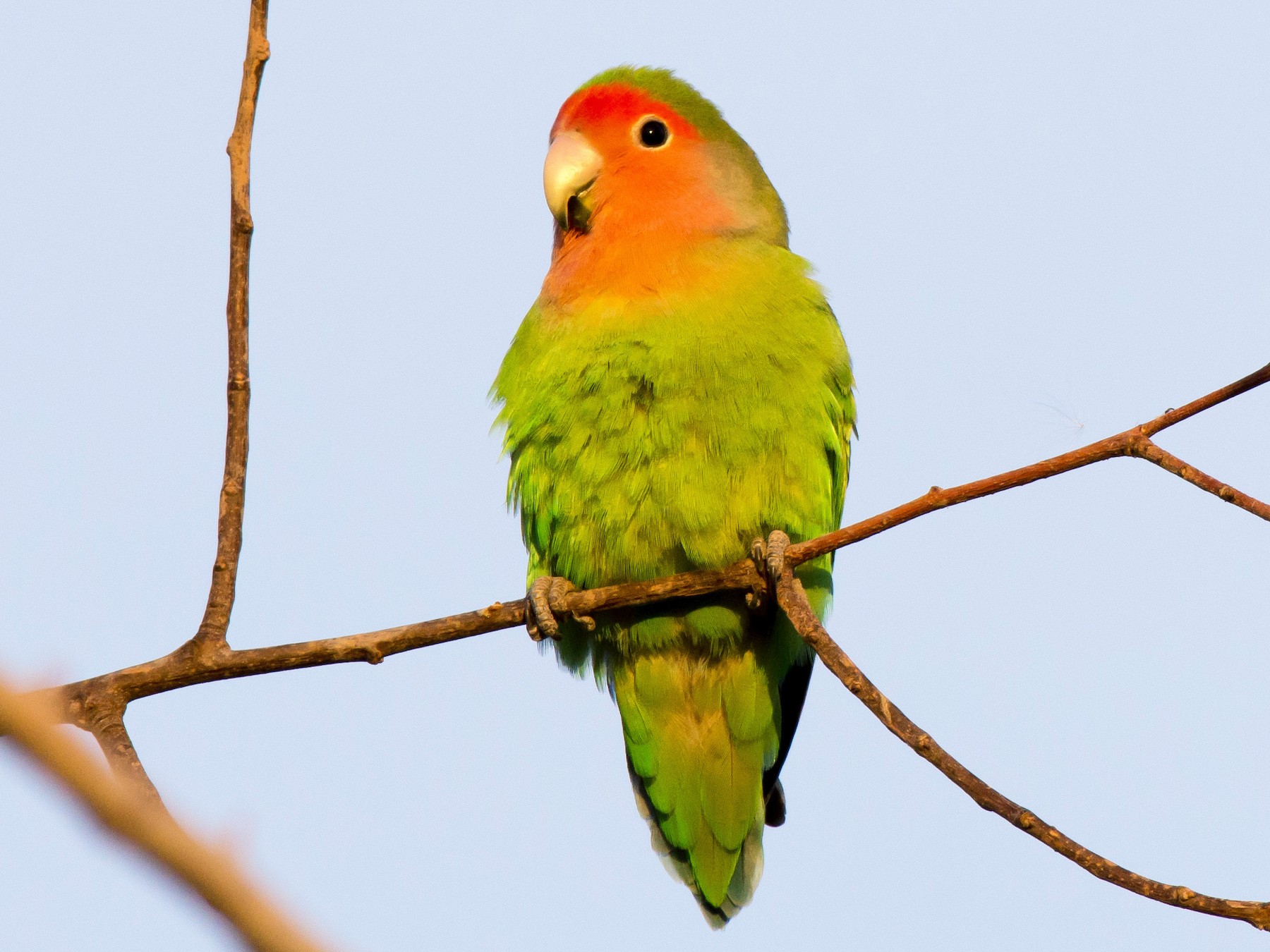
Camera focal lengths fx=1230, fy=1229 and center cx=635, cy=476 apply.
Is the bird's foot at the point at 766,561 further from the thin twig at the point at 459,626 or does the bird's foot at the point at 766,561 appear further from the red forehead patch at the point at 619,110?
the red forehead patch at the point at 619,110

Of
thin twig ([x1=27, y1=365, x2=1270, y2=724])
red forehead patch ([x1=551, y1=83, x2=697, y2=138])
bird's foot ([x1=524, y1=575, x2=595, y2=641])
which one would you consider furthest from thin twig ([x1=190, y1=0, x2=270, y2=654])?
red forehead patch ([x1=551, y1=83, x2=697, y2=138])

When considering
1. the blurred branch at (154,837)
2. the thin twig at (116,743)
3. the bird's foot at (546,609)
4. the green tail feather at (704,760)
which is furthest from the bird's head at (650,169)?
the blurred branch at (154,837)

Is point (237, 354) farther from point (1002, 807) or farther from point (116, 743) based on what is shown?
point (1002, 807)

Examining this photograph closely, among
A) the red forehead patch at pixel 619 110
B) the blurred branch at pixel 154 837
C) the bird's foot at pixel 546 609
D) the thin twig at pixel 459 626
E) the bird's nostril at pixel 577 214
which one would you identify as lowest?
the blurred branch at pixel 154 837

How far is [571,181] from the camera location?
470 centimetres

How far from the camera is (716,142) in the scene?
16.1 feet

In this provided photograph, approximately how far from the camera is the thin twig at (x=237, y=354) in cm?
314

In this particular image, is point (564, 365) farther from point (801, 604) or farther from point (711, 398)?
point (801, 604)

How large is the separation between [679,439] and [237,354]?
1408 mm

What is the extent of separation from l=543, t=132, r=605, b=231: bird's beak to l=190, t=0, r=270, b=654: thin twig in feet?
5.34

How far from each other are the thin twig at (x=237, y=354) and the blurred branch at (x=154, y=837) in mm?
2475

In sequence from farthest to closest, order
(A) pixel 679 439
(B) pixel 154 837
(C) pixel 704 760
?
(C) pixel 704 760
(A) pixel 679 439
(B) pixel 154 837

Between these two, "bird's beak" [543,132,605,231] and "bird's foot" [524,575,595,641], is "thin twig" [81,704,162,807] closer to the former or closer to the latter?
"bird's foot" [524,575,595,641]

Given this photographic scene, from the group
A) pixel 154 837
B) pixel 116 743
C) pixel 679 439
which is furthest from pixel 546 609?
pixel 154 837
